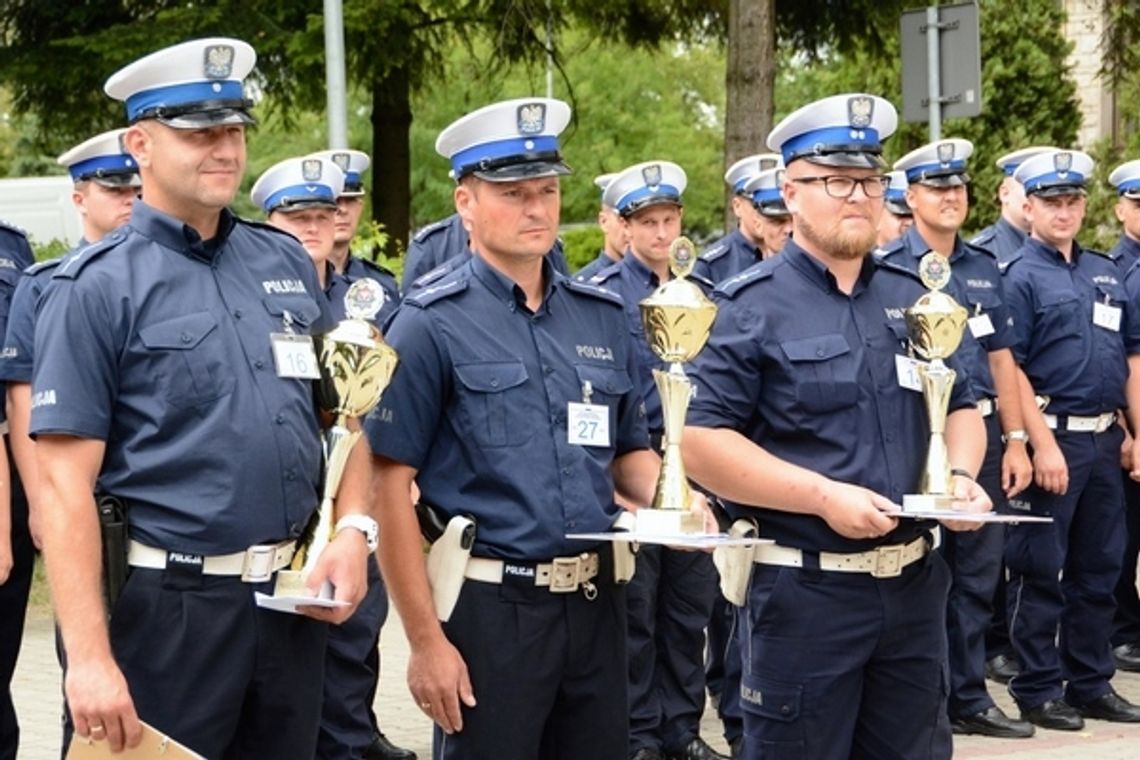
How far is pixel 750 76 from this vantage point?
14039mm

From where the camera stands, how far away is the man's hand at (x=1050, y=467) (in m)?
9.06

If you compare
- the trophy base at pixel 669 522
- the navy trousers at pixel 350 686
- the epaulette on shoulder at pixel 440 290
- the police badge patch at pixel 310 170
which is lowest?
the navy trousers at pixel 350 686

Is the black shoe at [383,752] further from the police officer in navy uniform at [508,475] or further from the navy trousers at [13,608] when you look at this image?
the police officer in navy uniform at [508,475]

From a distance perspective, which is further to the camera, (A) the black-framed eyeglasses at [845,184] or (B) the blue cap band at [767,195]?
(B) the blue cap band at [767,195]

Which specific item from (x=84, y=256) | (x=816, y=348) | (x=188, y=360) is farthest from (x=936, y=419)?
(x=84, y=256)

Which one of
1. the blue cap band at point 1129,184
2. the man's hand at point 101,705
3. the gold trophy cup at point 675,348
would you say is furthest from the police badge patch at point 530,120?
the blue cap band at point 1129,184

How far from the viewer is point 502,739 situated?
5.11m

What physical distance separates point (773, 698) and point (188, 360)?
73.6 inches

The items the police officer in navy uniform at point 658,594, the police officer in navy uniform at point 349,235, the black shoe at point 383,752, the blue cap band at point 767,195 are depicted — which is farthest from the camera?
the blue cap band at point 767,195

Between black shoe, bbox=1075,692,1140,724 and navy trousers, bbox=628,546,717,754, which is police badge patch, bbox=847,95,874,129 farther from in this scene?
black shoe, bbox=1075,692,1140,724

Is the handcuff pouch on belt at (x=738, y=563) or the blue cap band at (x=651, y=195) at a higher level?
the blue cap band at (x=651, y=195)

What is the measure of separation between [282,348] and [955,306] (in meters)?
1.88

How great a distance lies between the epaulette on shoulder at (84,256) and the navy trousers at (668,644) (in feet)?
12.8

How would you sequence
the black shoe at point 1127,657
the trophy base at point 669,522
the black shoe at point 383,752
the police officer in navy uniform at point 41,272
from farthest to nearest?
the black shoe at point 1127,657 → the black shoe at point 383,752 → the police officer in navy uniform at point 41,272 → the trophy base at point 669,522
